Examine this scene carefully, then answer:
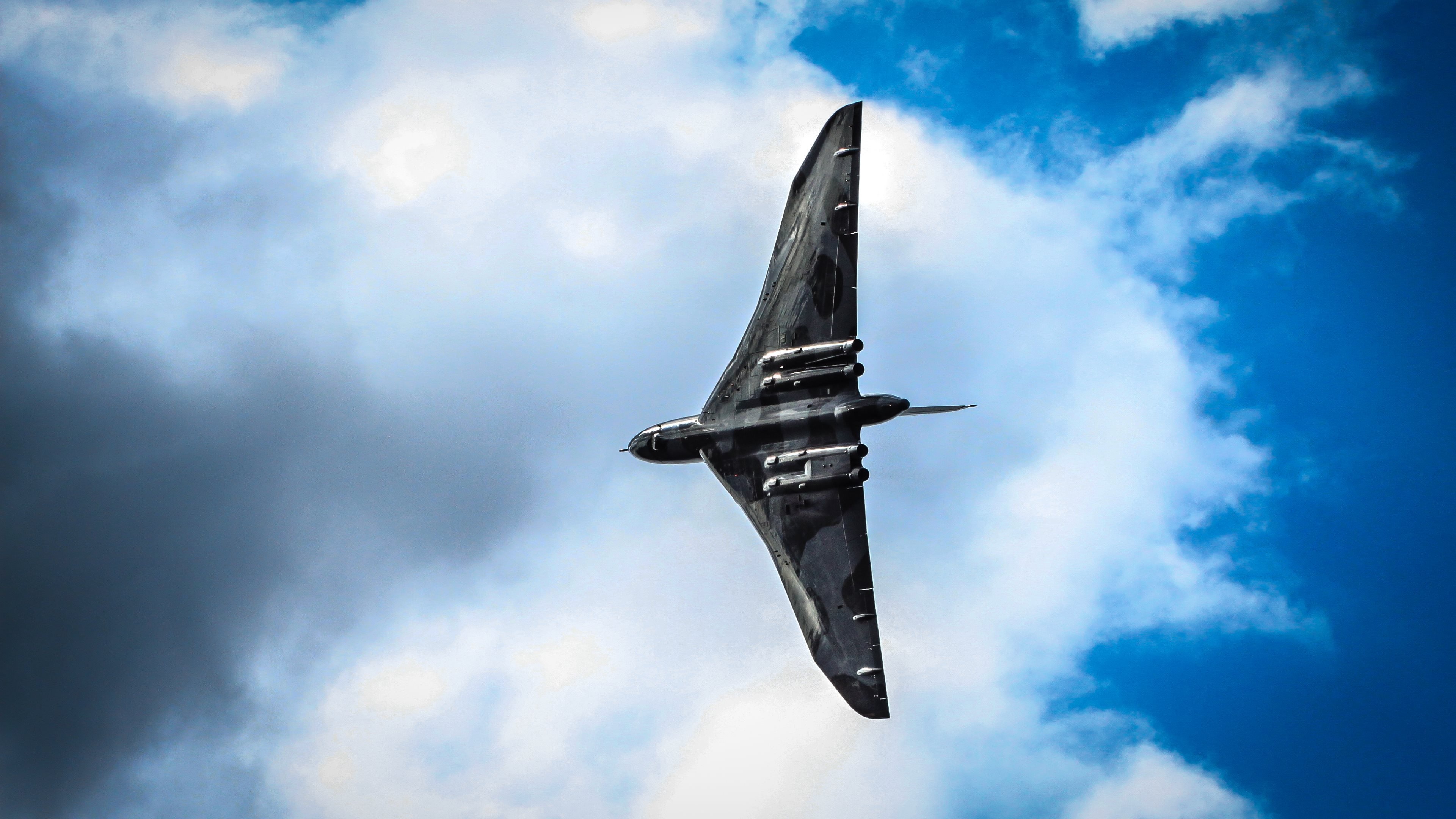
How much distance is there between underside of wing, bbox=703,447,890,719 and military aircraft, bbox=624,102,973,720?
62mm

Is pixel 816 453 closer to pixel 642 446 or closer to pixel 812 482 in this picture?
pixel 812 482

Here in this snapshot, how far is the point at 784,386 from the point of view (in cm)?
4922

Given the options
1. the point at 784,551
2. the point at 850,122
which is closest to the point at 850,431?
the point at 784,551

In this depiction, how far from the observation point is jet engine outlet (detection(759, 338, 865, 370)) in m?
48.2

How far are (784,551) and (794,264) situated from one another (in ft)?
55.8

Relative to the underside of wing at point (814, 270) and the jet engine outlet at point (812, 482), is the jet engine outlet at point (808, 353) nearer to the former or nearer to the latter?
the underside of wing at point (814, 270)

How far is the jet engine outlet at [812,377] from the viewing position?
48062 mm

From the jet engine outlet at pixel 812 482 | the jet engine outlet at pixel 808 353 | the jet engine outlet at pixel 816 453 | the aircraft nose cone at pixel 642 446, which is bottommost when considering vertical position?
the jet engine outlet at pixel 812 482

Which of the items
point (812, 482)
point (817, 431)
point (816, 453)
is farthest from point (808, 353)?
point (812, 482)

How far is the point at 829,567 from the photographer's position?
4825 centimetres

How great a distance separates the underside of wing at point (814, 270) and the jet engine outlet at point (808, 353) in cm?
23

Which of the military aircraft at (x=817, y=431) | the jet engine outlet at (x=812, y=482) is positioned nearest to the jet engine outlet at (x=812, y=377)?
the military aircraft at (x=817, y=431)

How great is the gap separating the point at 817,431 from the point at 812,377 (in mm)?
3166

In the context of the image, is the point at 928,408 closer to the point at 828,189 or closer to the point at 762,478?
the point at 762,478
